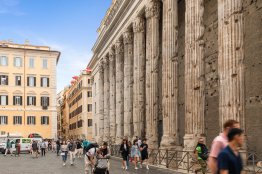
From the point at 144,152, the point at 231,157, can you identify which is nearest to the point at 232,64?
the point at 144,152

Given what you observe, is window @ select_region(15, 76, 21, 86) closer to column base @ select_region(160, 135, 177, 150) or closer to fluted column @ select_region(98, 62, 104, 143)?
fluted column @ select_region(98, 62, 104, 143)

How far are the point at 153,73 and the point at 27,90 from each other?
134 ft

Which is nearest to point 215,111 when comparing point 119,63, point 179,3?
point 179,3

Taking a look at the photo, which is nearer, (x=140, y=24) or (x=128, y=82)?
(x=140, y=24)

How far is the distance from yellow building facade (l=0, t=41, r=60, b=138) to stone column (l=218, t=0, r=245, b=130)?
1963 inches

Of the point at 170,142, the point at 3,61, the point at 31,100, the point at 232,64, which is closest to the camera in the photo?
the point at 232,64

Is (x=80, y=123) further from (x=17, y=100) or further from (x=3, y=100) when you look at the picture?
(x=3, y=100)

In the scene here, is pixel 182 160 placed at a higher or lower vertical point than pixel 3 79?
lower

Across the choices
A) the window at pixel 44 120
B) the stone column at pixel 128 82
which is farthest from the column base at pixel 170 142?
the window at pixel 44 120

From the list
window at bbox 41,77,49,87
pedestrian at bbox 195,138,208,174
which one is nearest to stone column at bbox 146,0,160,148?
pedestrian at bbox 195,138,208,174

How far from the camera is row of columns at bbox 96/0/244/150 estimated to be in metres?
15.7

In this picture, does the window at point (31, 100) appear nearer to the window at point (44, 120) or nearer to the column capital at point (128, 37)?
the window at point (44, 120)

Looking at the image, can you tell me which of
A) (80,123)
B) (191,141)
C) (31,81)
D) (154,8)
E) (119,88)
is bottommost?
(191,141)

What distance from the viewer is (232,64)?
51.4ft
